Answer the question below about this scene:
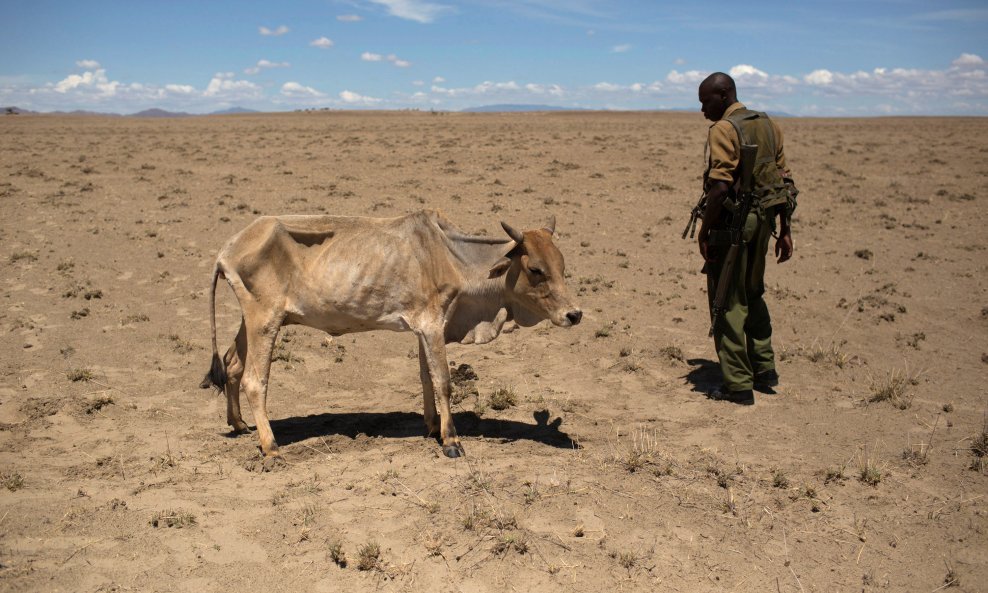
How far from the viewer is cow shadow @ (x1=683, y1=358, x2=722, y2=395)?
24.3 feet

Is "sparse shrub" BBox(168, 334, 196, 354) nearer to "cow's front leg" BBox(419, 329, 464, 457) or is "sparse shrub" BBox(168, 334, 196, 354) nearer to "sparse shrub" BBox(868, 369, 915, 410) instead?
"cow's front leg" BBox(419, 329, 464, 457)

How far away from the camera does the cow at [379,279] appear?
18.7 feet

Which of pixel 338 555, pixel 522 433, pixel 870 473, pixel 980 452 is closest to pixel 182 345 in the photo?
pixel 522 433

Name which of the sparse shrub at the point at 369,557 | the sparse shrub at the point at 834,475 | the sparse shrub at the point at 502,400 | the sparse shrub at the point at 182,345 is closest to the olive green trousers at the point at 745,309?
the sparse shrub at the point at 834,475

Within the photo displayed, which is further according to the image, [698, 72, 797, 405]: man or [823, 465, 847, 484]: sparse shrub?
[698, 72, 797, 405]: man

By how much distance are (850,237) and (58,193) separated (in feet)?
52.0

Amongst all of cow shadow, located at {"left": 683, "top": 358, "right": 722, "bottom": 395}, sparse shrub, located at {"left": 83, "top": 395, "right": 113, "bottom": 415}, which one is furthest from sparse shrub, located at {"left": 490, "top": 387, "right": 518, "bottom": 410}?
sparse shrub, located at {"left": 83, "top": 395, "right": 113, "bottom": 415}

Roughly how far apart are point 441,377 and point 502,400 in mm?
1375

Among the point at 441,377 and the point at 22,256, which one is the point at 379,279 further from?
the point at 22,256

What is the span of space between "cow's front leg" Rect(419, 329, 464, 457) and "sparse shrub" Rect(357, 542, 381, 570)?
1413 mm

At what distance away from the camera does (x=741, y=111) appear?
21.5ft

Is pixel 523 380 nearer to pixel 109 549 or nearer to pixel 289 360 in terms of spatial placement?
pixel 289 360

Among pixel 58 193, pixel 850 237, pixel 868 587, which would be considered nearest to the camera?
pixel 868 587

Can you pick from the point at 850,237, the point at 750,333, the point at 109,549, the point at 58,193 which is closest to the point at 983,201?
the point at 850,237
